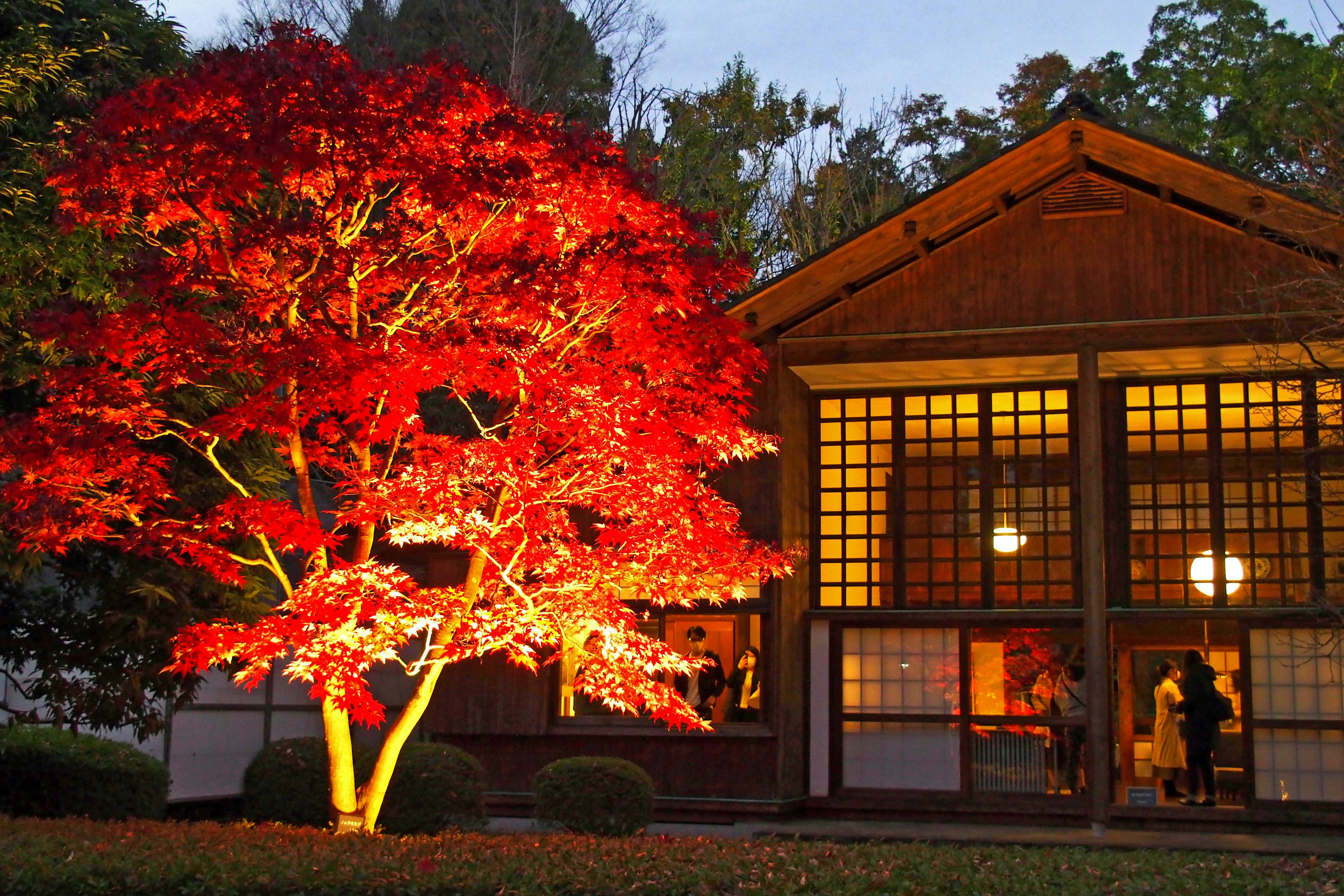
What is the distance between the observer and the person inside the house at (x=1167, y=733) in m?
15.9

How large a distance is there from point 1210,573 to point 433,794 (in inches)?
345

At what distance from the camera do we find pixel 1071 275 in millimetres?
14727

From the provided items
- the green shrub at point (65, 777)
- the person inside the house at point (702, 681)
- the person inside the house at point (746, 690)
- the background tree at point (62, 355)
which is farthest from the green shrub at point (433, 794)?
the person inside the house at point (746, 690)

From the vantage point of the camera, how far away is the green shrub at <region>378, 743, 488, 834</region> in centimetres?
1292

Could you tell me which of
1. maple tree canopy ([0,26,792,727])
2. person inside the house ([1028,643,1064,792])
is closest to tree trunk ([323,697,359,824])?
maple tree canopy ([0,26,792,727])

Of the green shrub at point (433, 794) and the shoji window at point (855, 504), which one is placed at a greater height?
the shoji window at point (855, 504)

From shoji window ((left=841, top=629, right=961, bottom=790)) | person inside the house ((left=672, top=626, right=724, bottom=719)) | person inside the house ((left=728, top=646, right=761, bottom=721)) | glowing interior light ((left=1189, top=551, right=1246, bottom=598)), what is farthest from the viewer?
person inside the house ((left=672, top=626, right=724, bottom=719))

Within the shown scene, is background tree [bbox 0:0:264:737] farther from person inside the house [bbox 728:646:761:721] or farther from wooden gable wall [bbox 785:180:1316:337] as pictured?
wooden gable wall [bbox 785:180:1316:337]

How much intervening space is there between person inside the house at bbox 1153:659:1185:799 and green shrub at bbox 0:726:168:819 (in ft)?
37.1

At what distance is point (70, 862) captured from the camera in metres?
7.88

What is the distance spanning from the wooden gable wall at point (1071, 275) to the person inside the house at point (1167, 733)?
4551 millimetres

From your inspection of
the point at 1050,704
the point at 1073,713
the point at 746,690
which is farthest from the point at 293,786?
the point at 1073,713

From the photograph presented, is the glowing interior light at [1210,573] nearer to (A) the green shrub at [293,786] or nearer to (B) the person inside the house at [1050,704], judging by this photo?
(B) the person inside the house at [1050,704]

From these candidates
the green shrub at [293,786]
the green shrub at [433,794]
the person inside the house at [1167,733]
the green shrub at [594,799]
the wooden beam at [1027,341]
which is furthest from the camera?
the person inside the house at [1167,733]
